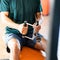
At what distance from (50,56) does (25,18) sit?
1.05 metres

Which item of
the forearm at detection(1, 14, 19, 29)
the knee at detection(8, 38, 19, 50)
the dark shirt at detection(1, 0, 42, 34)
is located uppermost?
the dark shirt at detection(1, 0, 42, 34)

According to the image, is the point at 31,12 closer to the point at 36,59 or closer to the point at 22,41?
the point at 22,41

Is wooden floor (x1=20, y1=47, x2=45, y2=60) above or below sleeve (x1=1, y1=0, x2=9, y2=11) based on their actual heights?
below

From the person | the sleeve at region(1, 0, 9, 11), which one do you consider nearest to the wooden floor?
the person

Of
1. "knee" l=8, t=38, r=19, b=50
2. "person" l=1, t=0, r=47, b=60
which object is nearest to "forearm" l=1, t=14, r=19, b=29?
"person" l=1, t=0, r=47, b=60

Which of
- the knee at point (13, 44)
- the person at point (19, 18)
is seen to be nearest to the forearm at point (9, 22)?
the person at point (19, 18)

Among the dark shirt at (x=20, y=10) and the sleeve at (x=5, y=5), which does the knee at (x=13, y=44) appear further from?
the sleeve at (x=5, y=5)

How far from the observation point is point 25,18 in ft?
4.72

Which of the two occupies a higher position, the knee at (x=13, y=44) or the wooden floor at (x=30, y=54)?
the knee at (x=13, y=44)

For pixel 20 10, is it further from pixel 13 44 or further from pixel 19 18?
pixel 13 44

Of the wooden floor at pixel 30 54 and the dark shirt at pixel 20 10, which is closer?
the wooden floor at pixel 30 54

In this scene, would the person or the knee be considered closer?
the knee

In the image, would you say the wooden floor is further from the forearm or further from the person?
the forearm

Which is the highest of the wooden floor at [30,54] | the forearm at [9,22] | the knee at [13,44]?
the forearm at [9,22]
